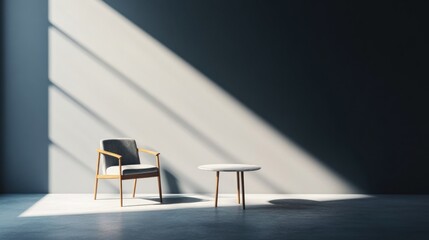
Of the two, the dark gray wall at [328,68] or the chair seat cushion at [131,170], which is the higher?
the dark gray wall at [328,68]

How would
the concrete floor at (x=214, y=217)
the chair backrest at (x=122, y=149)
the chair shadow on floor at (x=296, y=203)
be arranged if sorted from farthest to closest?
the chair backrest at (x=122, y=149)
the chair shadow on floor at (x=296, y=203)
the concrete floor at (x=214, y=217)

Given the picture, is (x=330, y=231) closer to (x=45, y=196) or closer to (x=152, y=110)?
(x=152, y=110)

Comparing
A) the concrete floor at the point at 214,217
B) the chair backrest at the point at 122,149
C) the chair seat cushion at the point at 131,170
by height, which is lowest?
the concrete floor at the point at 214,217

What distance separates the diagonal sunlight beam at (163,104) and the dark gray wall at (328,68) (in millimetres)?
159

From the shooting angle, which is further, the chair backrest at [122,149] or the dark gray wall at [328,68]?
the dark gray wall at [328,68]

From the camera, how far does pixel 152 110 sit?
631 cm

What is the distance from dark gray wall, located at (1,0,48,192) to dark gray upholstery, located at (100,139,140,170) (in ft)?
3.59

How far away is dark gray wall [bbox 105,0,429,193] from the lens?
6168mm

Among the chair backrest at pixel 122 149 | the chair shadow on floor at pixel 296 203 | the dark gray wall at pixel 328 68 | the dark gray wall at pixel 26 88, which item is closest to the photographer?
the chair shadow on floor at pixel 296 203

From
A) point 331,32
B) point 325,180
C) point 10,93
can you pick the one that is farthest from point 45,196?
point 331,32

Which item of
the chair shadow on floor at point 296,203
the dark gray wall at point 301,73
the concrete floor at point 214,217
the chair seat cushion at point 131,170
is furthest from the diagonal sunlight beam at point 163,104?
the chair seat cushion at point 131,170

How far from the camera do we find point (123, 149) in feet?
19.2

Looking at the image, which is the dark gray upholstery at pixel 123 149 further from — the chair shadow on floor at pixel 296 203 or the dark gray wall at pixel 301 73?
the chair shadow on floor at pixel 296 203

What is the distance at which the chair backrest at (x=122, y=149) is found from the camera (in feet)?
18.7
